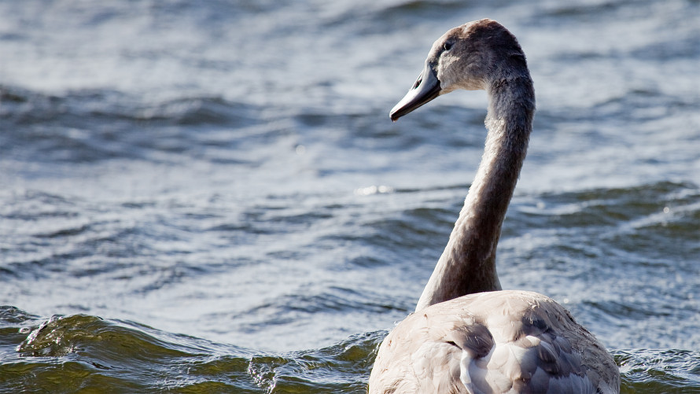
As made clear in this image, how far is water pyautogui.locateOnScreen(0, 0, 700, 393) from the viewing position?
15.2 ft

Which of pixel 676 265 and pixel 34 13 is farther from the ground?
pixel 34 13

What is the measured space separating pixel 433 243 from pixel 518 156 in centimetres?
250

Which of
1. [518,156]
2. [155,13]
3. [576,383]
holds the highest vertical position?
[155,13]

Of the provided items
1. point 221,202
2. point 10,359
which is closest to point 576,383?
point 10,359

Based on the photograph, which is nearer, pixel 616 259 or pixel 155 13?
pixel 616 259

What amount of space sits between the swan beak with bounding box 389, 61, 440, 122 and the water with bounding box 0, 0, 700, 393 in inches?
51.0

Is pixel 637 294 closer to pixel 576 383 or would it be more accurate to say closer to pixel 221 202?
pixel 576 383

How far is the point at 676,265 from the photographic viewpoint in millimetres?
6262

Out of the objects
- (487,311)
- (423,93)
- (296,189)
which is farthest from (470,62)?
(296,189)

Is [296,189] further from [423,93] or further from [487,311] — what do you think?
[487,311]

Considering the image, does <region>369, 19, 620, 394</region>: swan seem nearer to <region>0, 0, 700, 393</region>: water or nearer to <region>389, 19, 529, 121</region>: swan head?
<region>389, 19, 529, 121</region>: swan head

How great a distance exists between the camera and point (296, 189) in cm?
757

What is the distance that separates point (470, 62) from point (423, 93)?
320mm

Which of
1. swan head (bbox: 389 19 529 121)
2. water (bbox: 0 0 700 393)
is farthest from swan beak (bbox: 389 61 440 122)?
water (bbox: 0 0 700 393)
